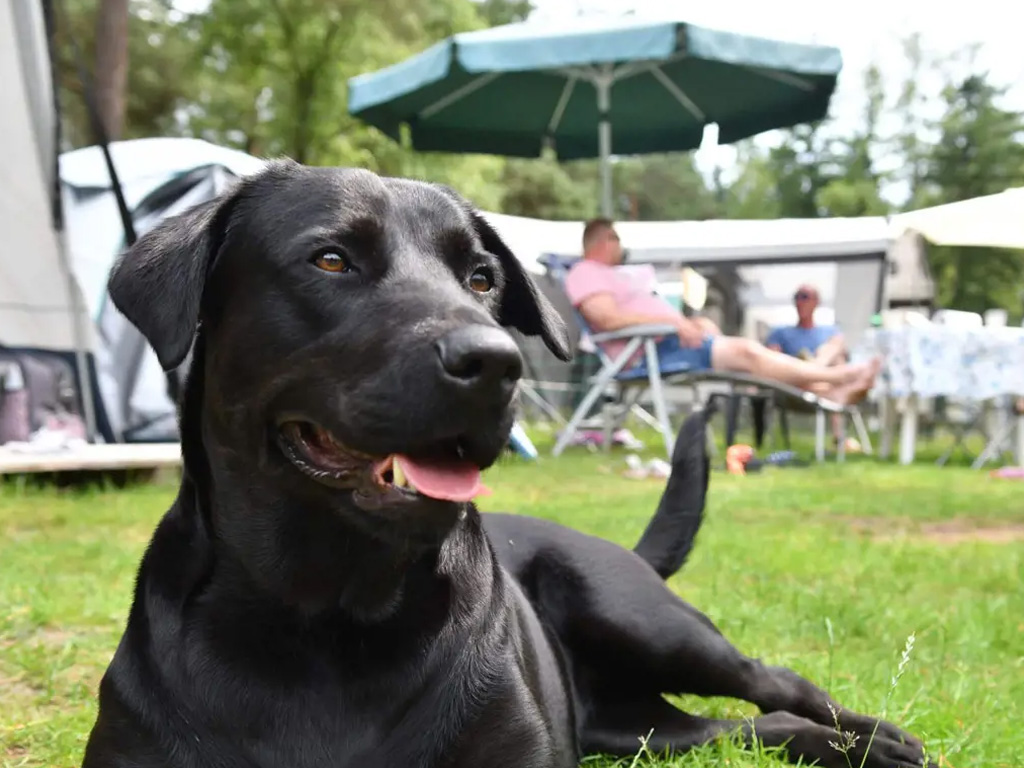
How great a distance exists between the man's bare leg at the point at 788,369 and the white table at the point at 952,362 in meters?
0.37

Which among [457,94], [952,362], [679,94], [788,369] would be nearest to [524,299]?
[788,369]

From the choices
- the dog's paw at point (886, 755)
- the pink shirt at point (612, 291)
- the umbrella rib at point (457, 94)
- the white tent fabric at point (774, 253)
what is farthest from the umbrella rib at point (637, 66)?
the dog's paw at point (886, 755)

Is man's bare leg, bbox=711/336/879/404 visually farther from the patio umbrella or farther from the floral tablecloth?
the patio umbrella

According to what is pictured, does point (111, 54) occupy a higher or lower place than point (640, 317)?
higher

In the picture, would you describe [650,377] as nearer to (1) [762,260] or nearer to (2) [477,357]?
(2) [477,357]

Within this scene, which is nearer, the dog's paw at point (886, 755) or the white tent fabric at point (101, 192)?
the dog's paw at point (886, 755)

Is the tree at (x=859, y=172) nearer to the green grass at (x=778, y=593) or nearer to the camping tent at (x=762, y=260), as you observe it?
the camping tent at (x=762, y=260)

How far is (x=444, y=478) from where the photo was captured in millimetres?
1546

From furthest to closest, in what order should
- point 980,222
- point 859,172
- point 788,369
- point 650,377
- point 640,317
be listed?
point 859,172 → point 980,222 → point 788,369 → point 650,377 → point 640,317

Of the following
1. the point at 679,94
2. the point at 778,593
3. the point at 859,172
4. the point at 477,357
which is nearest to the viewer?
the point at 477,357

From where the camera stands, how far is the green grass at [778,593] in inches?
99.7

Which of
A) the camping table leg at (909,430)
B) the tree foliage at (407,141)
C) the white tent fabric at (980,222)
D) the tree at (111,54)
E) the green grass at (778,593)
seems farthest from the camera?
the tree foliage at (407,141)

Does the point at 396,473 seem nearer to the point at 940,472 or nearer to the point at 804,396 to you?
the point at 804,396

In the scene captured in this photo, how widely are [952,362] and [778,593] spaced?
6.64 metres
